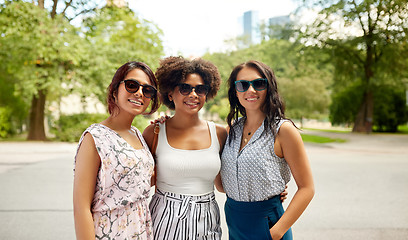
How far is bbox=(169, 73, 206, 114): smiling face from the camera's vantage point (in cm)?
267

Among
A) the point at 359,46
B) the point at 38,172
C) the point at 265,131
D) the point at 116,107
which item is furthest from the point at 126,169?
the point at 359,46

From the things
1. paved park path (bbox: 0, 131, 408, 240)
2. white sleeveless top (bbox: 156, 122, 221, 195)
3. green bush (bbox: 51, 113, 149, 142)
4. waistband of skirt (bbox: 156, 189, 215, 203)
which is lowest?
paved park path (bbox: 0, 131, 408, 240)

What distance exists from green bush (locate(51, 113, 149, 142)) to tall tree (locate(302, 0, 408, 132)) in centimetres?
1402

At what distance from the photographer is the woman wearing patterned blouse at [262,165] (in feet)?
7.59

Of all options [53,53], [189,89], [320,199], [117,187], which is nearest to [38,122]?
[53,53]

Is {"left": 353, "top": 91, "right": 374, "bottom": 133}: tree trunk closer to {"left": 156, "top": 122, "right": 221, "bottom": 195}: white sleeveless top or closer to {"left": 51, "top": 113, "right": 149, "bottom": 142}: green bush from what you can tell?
{"left": 51, "top": 113, "right": 149, "bottom": 142}: green bush

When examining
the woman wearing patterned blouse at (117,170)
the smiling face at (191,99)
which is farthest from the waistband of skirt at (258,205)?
the smiling face at (191,99)

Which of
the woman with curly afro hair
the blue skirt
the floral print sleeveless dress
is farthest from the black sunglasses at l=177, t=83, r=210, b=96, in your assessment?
the blue skirt

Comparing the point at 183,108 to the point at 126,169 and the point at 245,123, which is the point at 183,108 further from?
the point at 126,169

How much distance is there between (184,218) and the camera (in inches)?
97.3

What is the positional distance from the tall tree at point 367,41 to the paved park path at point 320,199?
40.4 ft

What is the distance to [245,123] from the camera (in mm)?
2686

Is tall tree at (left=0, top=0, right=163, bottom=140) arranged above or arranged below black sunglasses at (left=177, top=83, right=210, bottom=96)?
above

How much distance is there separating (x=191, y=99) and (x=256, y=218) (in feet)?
3.38
